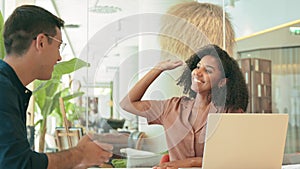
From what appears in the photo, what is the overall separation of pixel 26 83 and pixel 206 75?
26.3 inches

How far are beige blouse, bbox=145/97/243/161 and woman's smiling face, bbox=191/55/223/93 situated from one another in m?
0.07

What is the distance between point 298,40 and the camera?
5332mm

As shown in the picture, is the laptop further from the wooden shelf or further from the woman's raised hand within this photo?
the wooden shelf

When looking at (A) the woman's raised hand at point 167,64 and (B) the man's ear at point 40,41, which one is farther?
(A) the woman's raised hand at point 167,64

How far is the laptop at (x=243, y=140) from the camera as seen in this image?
1.27m

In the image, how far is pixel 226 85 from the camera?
1.75 meters

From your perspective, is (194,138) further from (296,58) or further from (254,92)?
(296,58)

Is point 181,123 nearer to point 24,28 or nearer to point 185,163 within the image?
point 185,163

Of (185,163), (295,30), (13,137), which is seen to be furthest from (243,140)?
(295,30)

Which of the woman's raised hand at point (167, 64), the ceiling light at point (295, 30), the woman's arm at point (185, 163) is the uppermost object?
the ceiling light at point (295, 30)

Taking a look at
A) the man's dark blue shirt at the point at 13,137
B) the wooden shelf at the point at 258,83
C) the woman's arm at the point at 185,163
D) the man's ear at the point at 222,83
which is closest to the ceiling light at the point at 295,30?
the wooden shelf at the point at 258,83

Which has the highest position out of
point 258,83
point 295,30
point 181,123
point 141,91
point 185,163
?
point 295,30

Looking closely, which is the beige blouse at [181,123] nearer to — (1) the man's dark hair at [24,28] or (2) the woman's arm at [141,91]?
(2) the woman's arm at [141,91]

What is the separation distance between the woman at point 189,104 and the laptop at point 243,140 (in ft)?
0.90
